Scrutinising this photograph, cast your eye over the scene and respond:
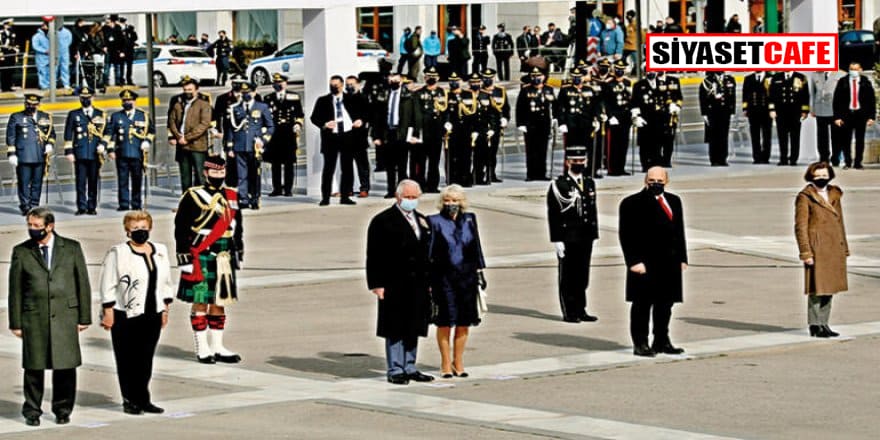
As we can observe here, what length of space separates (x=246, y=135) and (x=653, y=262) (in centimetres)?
1301

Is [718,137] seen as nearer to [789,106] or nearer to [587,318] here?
[789,106]

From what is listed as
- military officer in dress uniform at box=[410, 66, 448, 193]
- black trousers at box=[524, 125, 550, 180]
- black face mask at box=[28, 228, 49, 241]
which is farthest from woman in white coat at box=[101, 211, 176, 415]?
black trousers at box=[524, 125, 550, 180]

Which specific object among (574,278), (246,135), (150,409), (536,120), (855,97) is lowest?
(150,409)

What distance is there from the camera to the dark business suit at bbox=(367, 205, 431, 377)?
51.0 feet

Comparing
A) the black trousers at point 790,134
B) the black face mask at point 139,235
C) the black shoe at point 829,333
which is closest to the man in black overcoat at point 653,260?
the black shoe at point 829,333

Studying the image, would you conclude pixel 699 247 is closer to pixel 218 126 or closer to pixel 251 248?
pixel 251 248

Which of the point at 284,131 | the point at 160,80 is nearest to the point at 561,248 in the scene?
the point at 284,131

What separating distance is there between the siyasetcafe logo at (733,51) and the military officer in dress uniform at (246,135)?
18.1 feet

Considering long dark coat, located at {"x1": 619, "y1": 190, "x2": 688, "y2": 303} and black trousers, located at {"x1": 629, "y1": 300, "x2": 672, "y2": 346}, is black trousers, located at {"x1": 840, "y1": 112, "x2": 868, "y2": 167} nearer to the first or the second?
long dark coat, located at {"x1": 619, "y1": 190, "x2": 688, "y2": 303}

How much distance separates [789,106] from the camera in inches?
1332

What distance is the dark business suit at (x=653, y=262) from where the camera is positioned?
16.7 m

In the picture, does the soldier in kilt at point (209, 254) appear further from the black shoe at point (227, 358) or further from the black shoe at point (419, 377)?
the black shoe at point (419, 377)

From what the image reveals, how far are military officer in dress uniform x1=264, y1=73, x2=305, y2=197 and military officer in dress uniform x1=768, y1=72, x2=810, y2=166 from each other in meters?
8.19

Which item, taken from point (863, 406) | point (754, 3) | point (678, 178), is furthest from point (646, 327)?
point (754, 3)
